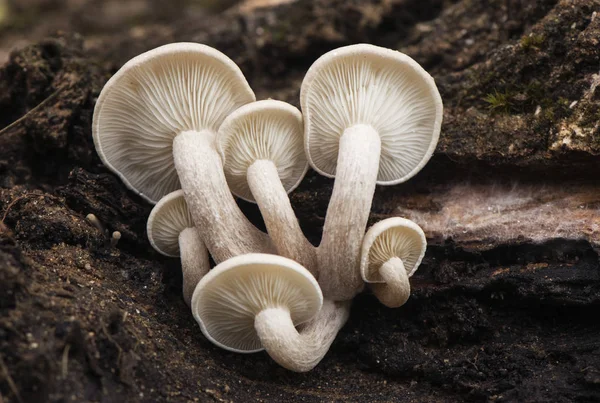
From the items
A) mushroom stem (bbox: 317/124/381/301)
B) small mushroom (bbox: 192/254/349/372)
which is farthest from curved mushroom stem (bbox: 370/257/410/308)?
small mushroom (bbox: 192/254/349/372)

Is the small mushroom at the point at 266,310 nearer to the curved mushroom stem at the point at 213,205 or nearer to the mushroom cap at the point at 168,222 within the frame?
the curved mushroom stem at the point at 213,205

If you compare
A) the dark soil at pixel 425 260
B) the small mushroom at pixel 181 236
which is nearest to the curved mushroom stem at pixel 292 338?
the dark soil at pixel 425 260

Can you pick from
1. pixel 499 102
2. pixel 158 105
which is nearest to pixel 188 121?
pixel 158 105

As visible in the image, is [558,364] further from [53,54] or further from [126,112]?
[53,54]

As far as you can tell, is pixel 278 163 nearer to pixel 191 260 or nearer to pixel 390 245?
pixel 191 260

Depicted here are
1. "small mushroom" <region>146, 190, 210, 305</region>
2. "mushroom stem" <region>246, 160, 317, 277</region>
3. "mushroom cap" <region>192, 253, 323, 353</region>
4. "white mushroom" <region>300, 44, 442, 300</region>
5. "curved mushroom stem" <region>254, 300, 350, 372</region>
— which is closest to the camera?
"mushroom cap" <region>192, 253, 323, 353</region>

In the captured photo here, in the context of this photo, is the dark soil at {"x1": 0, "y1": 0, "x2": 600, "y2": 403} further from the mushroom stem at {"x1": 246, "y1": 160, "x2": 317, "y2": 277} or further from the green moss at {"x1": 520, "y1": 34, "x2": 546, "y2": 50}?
the mushroom stem at {"x1": 246, "y1": 160, "x2": 317, "y2": 277}
